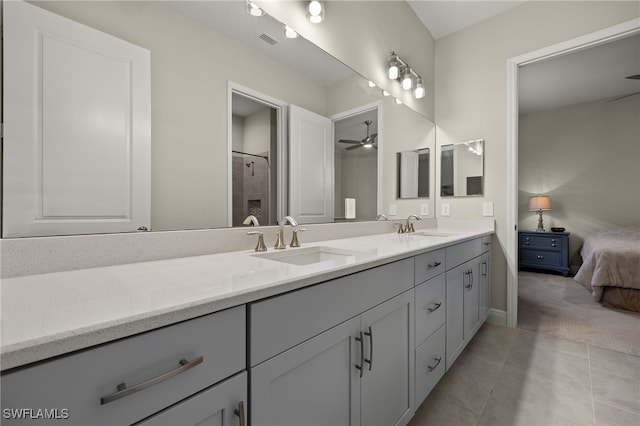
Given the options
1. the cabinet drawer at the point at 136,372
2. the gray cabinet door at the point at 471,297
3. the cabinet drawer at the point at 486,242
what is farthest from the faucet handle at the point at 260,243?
the cabinet drawer at the point at 486,242

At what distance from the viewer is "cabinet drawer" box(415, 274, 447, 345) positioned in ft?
4.22

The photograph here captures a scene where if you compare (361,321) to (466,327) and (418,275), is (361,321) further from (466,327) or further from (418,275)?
(466,327)

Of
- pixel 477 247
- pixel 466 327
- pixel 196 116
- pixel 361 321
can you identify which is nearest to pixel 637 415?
pixel 466 327

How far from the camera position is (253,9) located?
4.14 feet

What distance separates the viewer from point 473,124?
8.55ft

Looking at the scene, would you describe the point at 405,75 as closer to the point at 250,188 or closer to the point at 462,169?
the point at 462,169

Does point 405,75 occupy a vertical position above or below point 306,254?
above

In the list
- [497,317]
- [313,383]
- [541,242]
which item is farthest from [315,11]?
[541,242]

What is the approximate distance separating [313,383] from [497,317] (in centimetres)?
236

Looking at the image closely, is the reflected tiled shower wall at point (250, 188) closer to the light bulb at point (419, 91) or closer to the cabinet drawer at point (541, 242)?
the light bulb at point (419, 91)

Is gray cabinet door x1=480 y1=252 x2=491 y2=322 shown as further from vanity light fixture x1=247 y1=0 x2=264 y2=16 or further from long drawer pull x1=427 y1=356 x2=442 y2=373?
vanity light fixture x1=247 y1=0 x2=264 y2=16

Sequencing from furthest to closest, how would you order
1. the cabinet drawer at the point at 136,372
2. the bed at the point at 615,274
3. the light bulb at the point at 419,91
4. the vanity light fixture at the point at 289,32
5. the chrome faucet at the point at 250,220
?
the bed at the point at 615,274, the light bulb at the point at 419,91, the vanity light fixture at the point at 289,32, the chrome faucet at the point at 250,220, the cabinet drawer at the point at 136,372

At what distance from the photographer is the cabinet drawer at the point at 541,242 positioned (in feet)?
14.2

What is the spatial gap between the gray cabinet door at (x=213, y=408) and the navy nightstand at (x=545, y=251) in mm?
5331
